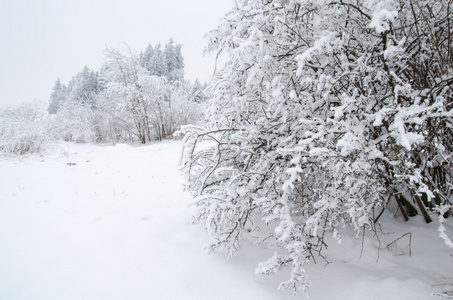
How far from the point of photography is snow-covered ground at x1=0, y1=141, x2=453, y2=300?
1.94 meters

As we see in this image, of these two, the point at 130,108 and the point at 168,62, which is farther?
the point at 168,62

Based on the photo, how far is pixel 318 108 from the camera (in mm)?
2154

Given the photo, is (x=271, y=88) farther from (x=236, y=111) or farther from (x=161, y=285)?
(x=161, y=285)

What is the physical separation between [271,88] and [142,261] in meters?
2.08

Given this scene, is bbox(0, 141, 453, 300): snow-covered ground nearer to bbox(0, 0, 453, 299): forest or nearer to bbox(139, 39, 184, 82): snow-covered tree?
bbox(0, 0, 453, 299): forest

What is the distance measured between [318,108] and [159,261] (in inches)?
84.2

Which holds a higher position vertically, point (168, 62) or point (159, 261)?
point (168, 62)

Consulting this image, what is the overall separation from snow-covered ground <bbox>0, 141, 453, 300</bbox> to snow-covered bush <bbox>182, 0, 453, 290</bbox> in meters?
0.27

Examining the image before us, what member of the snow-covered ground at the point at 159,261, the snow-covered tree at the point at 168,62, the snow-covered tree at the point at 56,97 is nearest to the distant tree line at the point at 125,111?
the snow-covered ground at the point at 159,261

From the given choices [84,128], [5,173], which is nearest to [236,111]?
[5,173]

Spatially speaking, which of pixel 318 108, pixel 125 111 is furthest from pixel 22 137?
pixel 318 108

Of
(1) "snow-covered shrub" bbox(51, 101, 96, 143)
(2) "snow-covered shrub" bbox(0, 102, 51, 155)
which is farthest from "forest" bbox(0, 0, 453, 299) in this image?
(1) "snow-covered shrub" bbox(51, 101, 96, 143)

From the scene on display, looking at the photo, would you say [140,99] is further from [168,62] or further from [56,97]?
[56,97]

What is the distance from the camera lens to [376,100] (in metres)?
1.82
